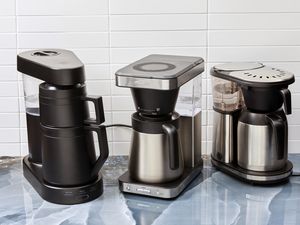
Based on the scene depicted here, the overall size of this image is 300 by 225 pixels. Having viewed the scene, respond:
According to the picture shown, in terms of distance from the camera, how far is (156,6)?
181 centimetres

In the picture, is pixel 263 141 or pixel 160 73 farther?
pixel 263 141

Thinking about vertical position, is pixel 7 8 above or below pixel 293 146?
above

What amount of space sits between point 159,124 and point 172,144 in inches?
2.8

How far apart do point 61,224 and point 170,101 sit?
416 mm

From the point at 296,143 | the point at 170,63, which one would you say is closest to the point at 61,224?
the point at 170,63

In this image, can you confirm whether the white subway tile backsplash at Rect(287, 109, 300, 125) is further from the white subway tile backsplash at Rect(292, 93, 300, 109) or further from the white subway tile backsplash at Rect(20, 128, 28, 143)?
the white subway tile backsplash at Rect(20, 128, 28, 143)

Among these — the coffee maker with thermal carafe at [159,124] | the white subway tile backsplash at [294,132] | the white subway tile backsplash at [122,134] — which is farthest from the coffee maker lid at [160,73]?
the white subway tile backsplash at [294,132]

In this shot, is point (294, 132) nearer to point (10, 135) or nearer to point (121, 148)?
point (121, 148)

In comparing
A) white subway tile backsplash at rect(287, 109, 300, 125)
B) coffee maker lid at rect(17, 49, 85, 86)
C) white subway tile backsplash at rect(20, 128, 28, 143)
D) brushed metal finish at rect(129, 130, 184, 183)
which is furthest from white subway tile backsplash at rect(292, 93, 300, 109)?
white subway tile backsplash at rect(20, 128, 28, 143)

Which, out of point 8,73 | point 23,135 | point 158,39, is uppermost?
point 158,39

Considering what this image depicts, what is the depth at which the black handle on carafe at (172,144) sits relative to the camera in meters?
1.51

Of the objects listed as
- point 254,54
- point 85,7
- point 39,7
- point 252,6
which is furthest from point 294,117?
point 39,7

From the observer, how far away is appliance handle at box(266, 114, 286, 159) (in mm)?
1611

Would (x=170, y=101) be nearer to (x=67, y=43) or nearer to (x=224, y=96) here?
(x=224, y=96)
